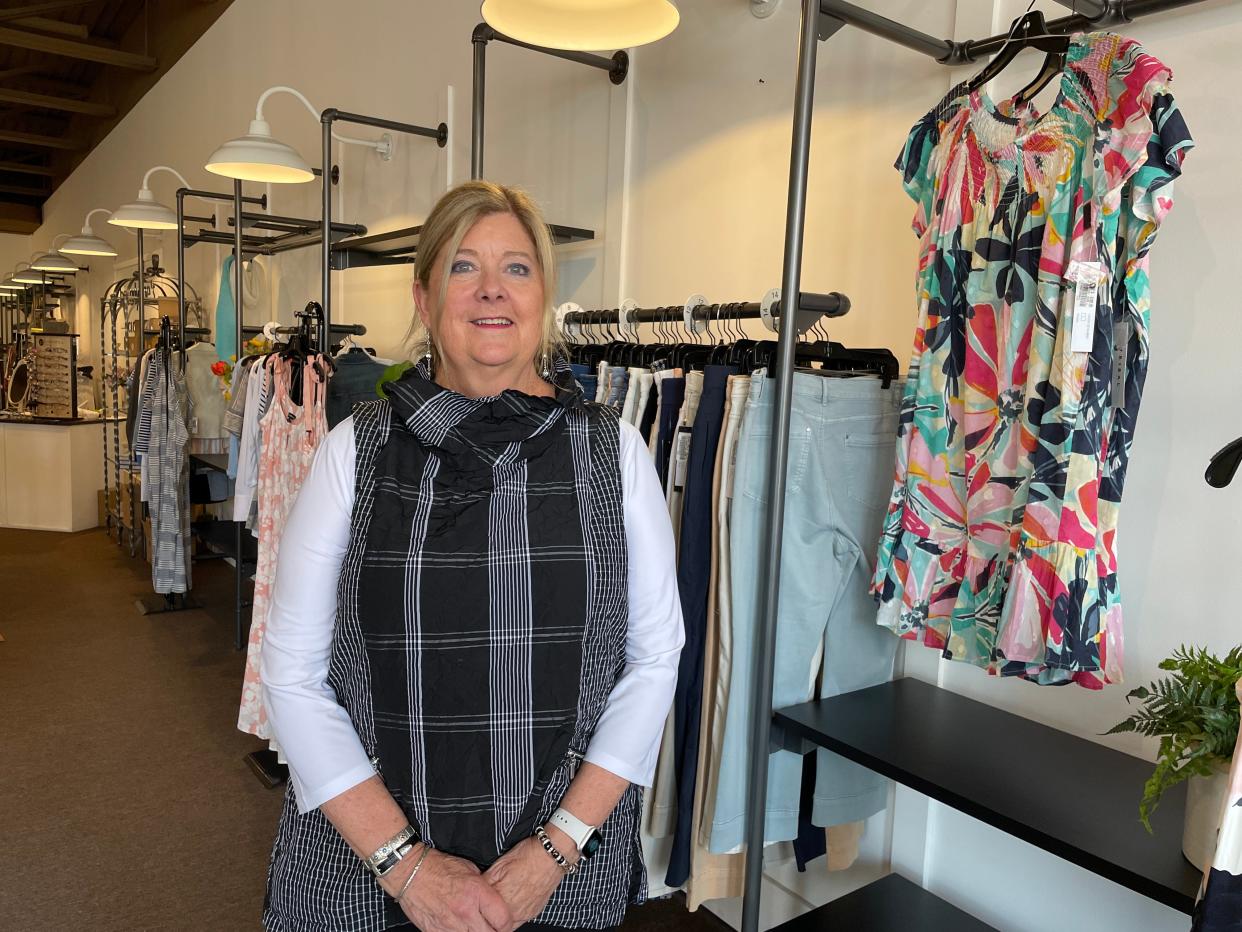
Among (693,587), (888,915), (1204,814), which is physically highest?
(693,587)

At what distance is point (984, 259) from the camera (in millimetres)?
1677

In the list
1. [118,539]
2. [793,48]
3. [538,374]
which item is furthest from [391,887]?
[118,539]

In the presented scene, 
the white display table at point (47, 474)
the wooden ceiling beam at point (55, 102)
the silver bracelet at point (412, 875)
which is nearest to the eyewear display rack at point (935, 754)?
the silver bracelet at point (412, 875)

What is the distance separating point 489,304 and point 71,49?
8.78 meters

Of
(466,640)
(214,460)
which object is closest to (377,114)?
(214,460)

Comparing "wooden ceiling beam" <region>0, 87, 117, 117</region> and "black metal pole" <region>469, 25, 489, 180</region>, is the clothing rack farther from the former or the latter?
"wooden ceiling beam" <region>0, 87, 117, 117</region>

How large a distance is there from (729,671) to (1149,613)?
810 millimetres

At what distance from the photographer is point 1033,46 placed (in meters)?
1.55

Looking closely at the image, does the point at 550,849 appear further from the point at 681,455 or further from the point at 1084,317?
the point at 1084,317

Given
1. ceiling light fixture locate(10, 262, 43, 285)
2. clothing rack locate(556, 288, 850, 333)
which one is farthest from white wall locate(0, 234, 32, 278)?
clothing rack locate(556, 288, 850, 333)

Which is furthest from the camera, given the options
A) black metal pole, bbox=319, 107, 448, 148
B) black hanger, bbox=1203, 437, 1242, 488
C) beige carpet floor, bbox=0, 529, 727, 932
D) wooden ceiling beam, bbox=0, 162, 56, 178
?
wooden ceiling beam, bbox=0, 162, 56, 178

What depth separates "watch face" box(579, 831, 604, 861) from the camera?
1.36 metres

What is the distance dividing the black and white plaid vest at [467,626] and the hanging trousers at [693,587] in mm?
581

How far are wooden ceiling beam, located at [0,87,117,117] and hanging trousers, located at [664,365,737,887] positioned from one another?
10037 mm
